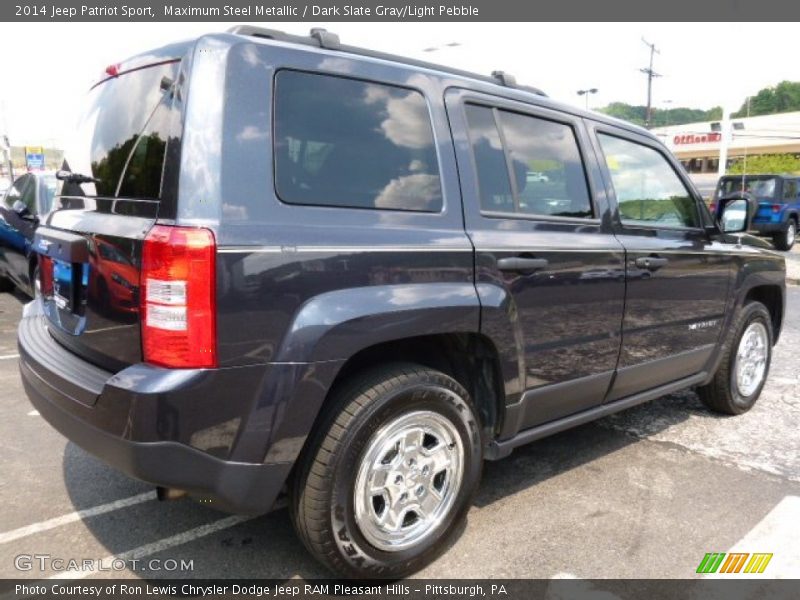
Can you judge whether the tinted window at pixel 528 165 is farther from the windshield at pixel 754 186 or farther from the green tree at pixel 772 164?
the green tree at pixel 772 164

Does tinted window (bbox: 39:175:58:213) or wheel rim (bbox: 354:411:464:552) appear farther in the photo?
tinted window (bbox: 39:175:58:213)

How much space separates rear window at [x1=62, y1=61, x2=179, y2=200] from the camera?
2158mm

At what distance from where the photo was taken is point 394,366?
2.45m

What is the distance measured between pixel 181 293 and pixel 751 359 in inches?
169

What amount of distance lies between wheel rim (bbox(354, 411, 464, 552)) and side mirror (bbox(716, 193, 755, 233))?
272 centimetres

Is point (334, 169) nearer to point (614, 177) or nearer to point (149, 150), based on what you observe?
point (149, 150)

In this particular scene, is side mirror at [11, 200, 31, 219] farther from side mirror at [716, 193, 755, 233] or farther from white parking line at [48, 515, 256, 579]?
side mirror at [716, 193, 755, 233]

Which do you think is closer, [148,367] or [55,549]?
[148,367]

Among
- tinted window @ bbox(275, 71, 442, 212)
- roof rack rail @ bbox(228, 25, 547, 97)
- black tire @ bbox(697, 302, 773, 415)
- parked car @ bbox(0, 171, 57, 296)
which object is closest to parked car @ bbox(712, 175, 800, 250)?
black tire @ bbox(697, 302, 773, 415)

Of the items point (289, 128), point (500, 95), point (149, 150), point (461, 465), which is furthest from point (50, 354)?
point (500, 95)

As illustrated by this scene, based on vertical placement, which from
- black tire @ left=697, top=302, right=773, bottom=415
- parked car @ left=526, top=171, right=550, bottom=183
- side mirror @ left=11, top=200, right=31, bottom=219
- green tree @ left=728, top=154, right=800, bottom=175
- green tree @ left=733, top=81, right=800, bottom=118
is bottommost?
black tire @ left=697, top=302, right=773, bottom=415

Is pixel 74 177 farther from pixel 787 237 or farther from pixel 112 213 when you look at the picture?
pixel 787 237

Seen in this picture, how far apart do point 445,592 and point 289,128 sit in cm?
186

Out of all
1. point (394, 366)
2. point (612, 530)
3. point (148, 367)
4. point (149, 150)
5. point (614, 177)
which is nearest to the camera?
point (148, 367)
